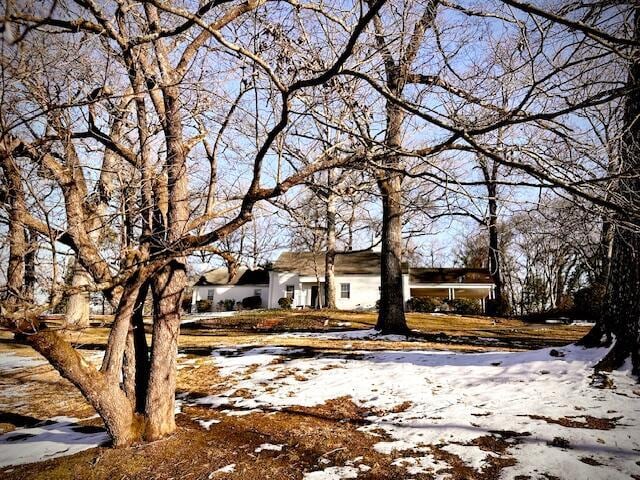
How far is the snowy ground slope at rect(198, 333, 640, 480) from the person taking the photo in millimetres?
3225

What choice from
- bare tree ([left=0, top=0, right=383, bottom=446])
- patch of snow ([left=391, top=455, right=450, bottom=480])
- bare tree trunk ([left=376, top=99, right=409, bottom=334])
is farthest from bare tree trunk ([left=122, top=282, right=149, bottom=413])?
bare tree trunk ([left=376, top=99, right=409, bottom=334])

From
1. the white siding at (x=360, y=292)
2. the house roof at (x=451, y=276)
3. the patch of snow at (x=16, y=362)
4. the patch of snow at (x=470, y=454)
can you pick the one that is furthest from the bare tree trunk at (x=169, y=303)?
the house roof at (x=451, y=276)

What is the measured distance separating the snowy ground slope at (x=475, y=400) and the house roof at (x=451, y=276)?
23714 mm

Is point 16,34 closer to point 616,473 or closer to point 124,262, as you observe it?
point 124,262

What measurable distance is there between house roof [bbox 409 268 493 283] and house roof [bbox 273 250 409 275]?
5.24 feet

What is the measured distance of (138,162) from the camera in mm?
4121

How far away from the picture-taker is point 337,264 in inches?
1214

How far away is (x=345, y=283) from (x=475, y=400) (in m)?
25.7

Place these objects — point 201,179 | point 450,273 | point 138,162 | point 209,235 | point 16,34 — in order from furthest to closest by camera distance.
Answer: point 450,273 < point 201,179 < point 138,162 < point 209,235 < point 16,34

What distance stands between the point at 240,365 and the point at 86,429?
2.85 m

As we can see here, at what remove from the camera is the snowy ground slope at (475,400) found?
3.22 m

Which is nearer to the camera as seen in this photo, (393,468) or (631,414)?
(393,468)

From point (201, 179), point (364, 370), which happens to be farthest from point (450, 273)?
point (201, 179)

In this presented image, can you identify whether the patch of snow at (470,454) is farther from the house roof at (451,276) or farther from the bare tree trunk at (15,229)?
the house roof at (451,276)
